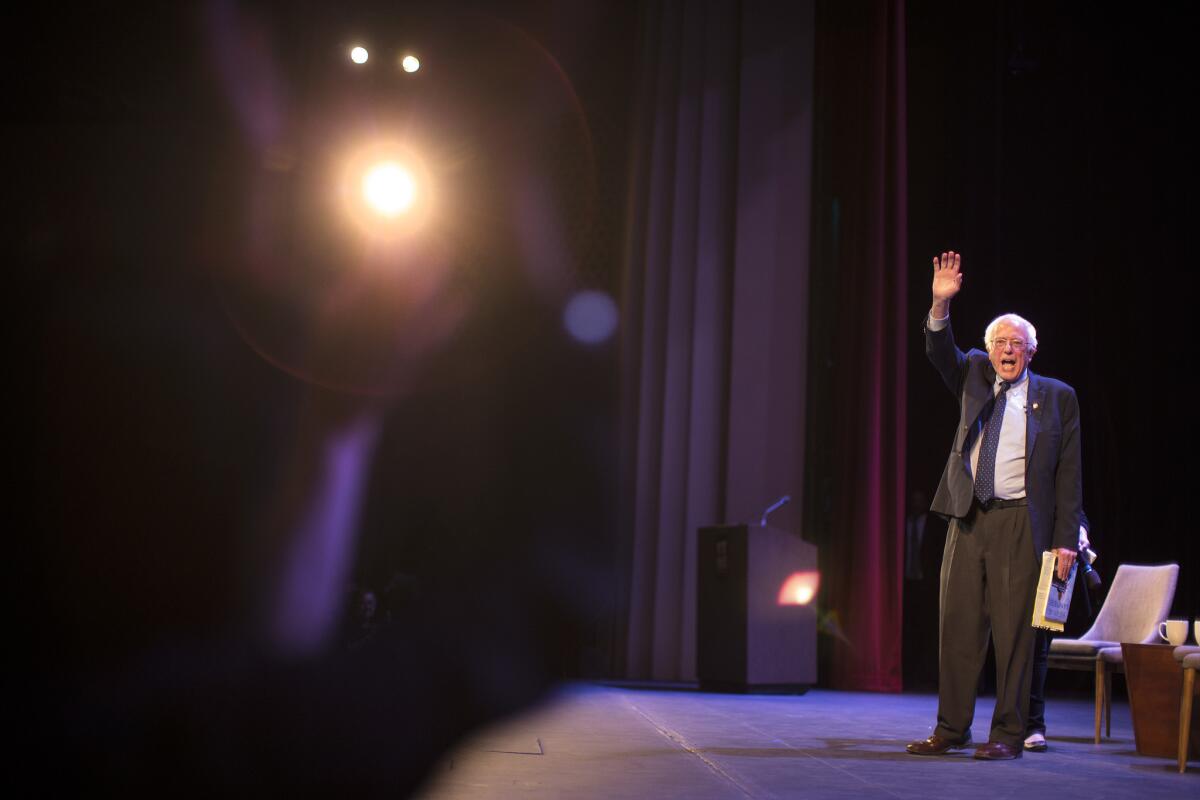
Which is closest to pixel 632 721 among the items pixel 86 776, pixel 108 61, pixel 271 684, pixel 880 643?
pixel 271 684

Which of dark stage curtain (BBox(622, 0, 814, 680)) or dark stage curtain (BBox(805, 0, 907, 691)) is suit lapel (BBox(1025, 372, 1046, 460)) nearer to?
dark stage curtain (BBox(805, 0, 907, 691))

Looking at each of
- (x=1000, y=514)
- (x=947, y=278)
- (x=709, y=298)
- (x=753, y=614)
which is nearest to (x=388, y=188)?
(x=709, y=298)

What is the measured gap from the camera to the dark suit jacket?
3.16 m

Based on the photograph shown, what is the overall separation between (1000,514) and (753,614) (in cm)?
258

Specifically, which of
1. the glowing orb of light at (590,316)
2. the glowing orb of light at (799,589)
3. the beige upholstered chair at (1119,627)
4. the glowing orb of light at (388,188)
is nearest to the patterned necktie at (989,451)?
the beige upholstered chair at (1119,627)

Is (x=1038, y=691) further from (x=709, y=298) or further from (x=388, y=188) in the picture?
(x=388, y=188)

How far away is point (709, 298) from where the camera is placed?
7211 mm

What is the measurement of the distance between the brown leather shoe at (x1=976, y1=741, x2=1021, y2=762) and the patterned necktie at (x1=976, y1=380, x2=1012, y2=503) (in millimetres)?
695

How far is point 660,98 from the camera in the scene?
7480 mm

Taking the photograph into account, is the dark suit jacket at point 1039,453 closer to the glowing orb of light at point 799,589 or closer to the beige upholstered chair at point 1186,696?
the beige upholstered chair at point 1186,696

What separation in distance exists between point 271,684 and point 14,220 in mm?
3314

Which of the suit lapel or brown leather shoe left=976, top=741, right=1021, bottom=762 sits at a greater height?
the suit lapel

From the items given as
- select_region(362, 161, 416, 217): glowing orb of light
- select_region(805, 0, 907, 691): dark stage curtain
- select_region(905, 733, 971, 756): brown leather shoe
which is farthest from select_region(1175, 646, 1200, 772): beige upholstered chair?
select_region(362, 161, 416, 217): glowing orb of light

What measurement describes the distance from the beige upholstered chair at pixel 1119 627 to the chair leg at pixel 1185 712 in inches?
27.5
